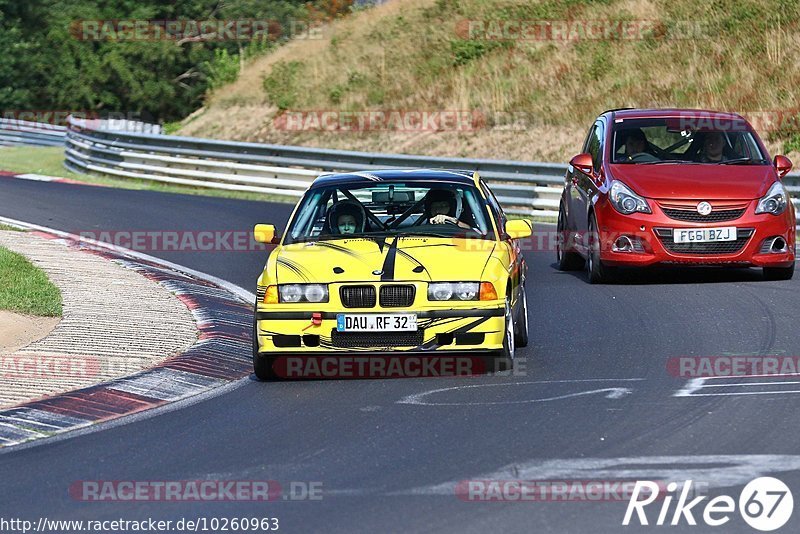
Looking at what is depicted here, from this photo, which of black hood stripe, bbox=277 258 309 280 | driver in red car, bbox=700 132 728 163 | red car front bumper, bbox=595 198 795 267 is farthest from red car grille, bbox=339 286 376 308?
driver in red car, bbox=700 132 728 163

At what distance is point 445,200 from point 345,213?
0.79 meters

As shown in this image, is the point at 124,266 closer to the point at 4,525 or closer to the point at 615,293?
the point at 615,293

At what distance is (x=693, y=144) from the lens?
50.6 ft

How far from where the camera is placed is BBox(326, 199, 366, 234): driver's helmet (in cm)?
1087

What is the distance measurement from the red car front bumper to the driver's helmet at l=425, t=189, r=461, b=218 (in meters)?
3.81

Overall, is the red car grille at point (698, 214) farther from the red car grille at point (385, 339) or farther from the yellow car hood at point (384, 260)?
the red car grille at point (385, 339)

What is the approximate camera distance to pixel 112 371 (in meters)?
10.3

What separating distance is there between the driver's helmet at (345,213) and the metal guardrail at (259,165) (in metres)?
11.4

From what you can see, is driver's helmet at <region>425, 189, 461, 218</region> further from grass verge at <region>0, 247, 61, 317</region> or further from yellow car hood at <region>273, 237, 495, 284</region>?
grass verge at <region>0, 247, 61, 317</region>

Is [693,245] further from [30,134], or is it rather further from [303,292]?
[30,134]

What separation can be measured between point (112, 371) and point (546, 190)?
549 inches

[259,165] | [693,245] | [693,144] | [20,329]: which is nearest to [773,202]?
[693,245]

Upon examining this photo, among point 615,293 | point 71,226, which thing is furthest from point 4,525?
point 71,226

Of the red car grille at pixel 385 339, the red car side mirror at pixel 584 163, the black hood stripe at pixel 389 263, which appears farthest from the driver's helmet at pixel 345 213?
the red car side mirror at pixel 584 163
